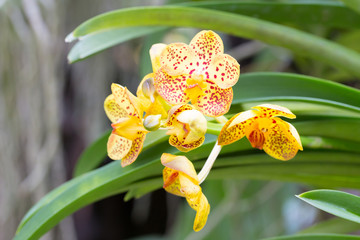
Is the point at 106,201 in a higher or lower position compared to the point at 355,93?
lower

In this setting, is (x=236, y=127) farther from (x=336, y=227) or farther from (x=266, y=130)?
(x=336, y=227)

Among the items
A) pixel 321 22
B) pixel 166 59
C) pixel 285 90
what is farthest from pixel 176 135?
pixel 321 22

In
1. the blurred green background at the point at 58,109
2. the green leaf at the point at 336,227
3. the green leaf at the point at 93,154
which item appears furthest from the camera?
the blurred green background at the point at 58,109

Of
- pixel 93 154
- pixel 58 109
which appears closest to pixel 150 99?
A: pixel 93 154

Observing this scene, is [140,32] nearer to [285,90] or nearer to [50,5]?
[285,90]

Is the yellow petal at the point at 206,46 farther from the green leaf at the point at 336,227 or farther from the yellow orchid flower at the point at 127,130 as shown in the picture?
the green leaf at the point at 336,227

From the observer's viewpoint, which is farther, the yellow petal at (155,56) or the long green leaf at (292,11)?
the long green leaf at (292,11)

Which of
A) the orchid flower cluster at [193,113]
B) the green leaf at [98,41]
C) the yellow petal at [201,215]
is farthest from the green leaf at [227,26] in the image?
the yellow petal at [201,215]
